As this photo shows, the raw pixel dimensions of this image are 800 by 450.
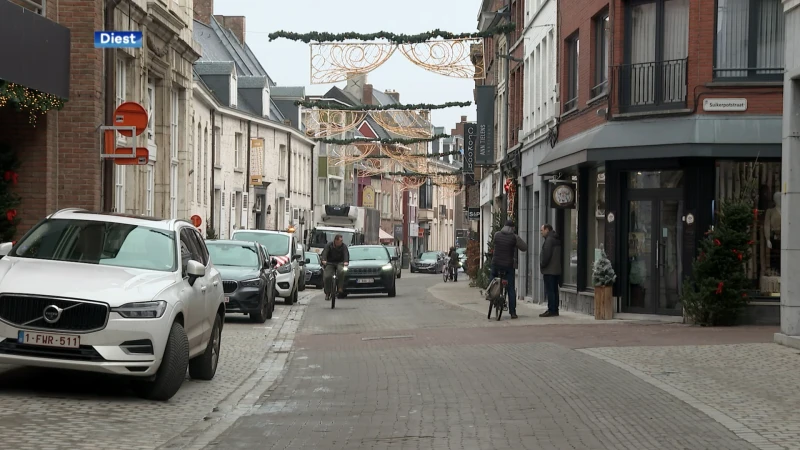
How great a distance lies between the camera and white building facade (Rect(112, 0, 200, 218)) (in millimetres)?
27484

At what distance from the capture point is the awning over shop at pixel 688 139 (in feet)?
70.0

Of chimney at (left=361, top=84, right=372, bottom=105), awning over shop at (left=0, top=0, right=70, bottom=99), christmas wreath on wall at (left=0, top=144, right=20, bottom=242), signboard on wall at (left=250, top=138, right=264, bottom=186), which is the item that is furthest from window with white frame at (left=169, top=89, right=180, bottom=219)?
chimney at (left=361, top=84, right=372, bottom=105)

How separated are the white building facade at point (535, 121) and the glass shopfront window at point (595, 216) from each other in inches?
153

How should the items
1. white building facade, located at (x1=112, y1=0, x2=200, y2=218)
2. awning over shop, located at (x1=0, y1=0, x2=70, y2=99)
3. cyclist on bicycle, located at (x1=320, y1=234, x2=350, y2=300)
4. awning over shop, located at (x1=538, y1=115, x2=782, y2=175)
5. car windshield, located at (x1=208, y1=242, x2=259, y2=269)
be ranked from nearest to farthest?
1. awning over shop, located at (x1=0, y1=0, x2=70, y2=99)
2. awning over shop, located at (x1=538, y1=115, x2=782, y2=175)
3. car windshield, located at (x1=208, y1=242, x2=259, y2=269)
4. white building facade, located at (x1=112, y1=0, x2=200, y2=218)
5. cyclist on bicycle, located at (x1=320, y1=234, x2=350, y2=300)

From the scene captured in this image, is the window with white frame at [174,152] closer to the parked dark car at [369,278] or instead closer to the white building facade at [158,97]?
the white building facade at [158,97]

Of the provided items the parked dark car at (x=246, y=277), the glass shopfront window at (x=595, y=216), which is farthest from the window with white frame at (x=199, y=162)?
the glass shopfront window at (x=595, y=216)

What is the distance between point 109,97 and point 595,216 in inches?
399

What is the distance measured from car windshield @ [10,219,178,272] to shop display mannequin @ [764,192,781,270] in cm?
1266

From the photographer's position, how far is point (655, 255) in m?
23.1

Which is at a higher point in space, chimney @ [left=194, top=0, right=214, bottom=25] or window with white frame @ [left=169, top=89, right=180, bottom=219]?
chimney @ [left=194, top=0, right=214, bottom=25]

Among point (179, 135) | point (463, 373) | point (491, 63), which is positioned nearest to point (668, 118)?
point (463, 373)

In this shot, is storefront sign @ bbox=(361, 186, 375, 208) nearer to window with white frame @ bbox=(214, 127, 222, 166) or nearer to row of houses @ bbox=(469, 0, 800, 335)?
window with white frame @ bbox=(214, 127, 222, 166)

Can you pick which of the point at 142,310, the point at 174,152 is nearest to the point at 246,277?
the point at 174,152

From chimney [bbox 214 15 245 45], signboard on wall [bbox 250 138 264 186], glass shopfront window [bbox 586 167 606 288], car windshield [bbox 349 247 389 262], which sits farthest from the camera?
chimney [bbox 214 15 245 45]
